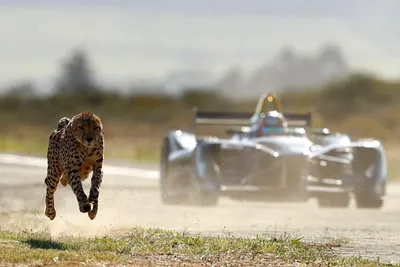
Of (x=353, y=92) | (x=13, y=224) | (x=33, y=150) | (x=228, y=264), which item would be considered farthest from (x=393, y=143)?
(x=228, y=264)

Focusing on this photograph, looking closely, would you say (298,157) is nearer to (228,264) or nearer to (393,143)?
(228,264)

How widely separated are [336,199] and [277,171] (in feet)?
4.96

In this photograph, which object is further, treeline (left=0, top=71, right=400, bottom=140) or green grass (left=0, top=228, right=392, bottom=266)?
treeline (left=0, top=71, right=400, bottom=140)

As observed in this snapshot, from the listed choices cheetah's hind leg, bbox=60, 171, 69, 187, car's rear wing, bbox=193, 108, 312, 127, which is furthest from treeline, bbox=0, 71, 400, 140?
cheetah's hind leg, bbox=60, 171, 69, 187

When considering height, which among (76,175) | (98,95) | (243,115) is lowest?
(76,175)

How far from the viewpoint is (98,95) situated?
40625mm

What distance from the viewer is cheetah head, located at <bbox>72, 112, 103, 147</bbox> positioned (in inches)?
663

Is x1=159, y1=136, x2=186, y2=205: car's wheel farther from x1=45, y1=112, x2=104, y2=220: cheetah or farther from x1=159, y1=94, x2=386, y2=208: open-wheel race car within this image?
x1=45, y1=112, x2=104, y2=220: cheetah

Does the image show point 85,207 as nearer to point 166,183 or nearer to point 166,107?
point 166,183

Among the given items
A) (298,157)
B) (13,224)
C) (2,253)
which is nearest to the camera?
(2,253)

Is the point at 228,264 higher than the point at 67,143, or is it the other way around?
the point at 67,143

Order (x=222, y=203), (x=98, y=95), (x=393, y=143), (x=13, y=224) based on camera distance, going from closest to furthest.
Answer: (x=13, y=224)
(x=222, y=203)
(x=98, y=95)
(x=393, y=143)

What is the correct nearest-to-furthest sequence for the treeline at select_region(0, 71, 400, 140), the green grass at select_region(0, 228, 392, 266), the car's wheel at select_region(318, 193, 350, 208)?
1. the green grass at select_region(0, 228, 392, 266)
2. the car's wheel at select_region(318, 193, 350, 208)
3. the treeline at select_region(0, 71, 400, 140)

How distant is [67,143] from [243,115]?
11.4 m
